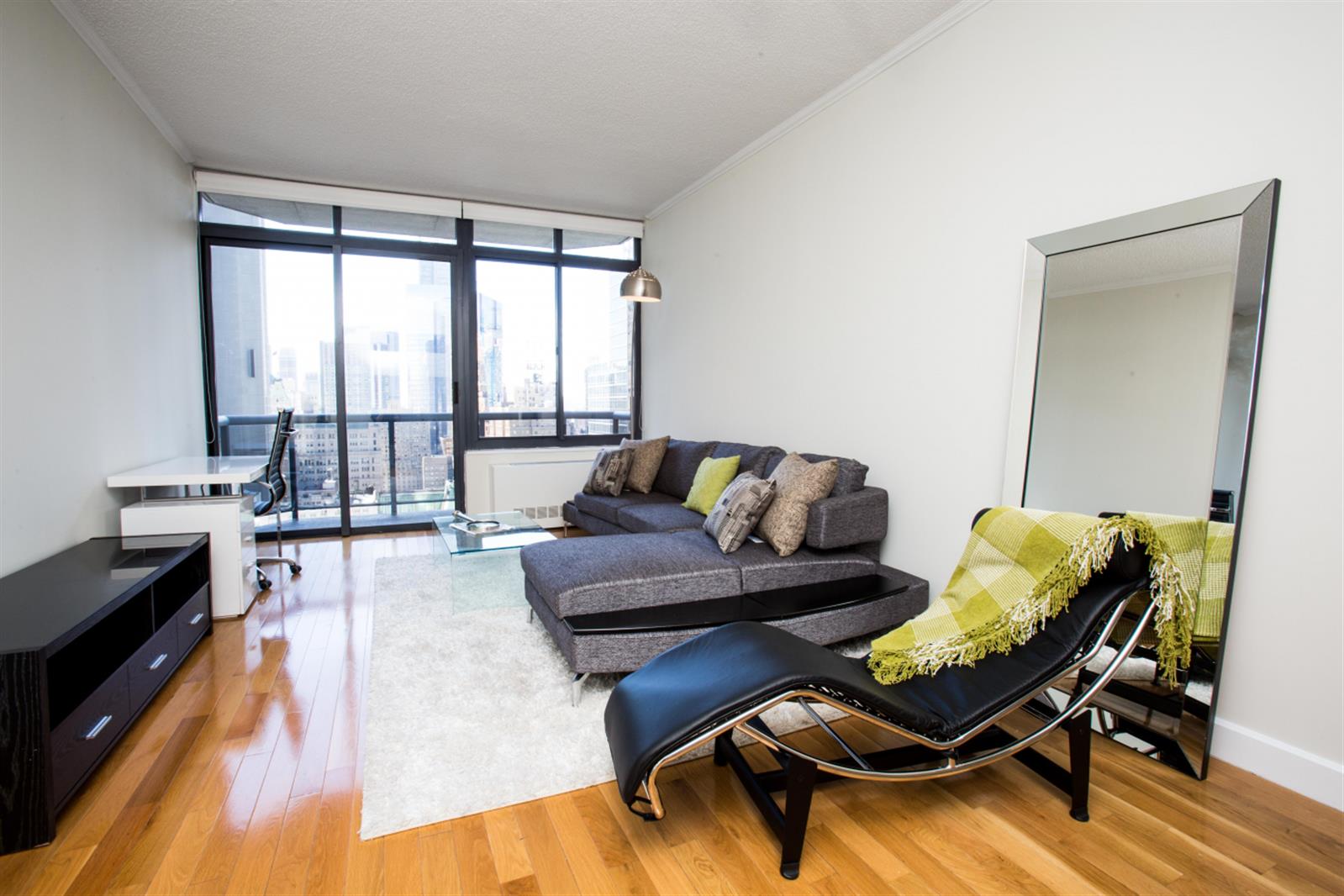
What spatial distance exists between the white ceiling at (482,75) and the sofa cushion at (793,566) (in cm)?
244

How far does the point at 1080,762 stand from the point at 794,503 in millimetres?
1510

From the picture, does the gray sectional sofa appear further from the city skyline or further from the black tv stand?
the city skyline

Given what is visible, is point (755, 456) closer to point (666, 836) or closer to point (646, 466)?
point (646, 466)

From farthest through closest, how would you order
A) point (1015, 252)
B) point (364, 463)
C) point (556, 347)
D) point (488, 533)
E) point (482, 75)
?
1. point (556, 347)
2. point (364, 463)
3. point (488, 533)
4. point (482, 75)
5. point (1015, 252)

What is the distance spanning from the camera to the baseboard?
70.6 inches

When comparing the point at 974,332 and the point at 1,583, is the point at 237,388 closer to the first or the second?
the point at 1,583

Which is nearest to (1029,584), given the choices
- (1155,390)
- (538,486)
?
(1155,390)

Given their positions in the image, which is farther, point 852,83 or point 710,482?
point 710,482

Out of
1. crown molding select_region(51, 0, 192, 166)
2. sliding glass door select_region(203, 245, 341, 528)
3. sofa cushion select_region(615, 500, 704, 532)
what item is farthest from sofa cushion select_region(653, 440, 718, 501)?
crown molding select_region(51, 0, 192, 166)

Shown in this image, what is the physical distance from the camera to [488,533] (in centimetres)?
364

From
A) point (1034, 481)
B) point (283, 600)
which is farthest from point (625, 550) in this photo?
point (283, 600)

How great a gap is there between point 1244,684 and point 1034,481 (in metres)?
0.88

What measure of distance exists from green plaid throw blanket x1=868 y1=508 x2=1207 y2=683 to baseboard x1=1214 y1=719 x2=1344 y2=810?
0.31 metres

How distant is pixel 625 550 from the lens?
2.88 meters
